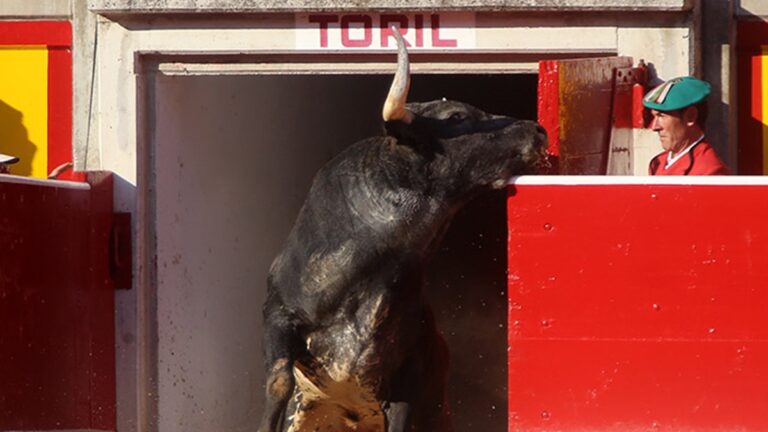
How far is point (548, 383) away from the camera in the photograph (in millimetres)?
7484

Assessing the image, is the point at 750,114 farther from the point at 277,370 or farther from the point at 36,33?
the point at 36,33

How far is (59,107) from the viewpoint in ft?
28.9

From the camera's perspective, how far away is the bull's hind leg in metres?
7.59

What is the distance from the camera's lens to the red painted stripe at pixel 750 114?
28.3 feet

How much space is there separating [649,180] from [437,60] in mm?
1423

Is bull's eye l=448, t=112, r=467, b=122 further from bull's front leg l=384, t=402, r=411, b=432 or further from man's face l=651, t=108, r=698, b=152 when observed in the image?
bull's front leg l=384, t=402, r=411, b=432

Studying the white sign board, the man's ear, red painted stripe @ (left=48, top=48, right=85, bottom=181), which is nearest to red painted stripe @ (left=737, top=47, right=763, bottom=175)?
the man's ear

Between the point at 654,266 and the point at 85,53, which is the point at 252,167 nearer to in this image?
the point at 85,53

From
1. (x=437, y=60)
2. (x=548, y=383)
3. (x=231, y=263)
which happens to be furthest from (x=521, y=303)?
(x=231, y=263)

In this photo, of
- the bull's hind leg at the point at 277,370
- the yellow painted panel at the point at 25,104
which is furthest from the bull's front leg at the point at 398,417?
→ the yellow painted panel at the point at 25,104

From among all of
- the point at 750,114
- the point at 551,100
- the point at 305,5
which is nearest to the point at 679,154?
the point at 551,100

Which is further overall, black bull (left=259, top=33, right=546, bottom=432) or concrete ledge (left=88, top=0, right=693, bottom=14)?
concrete ledge (left=88, top=0, right=693, bottom=14)

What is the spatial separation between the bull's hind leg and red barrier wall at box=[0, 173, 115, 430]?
0.79 m

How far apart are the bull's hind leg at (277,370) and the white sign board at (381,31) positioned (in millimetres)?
1327
